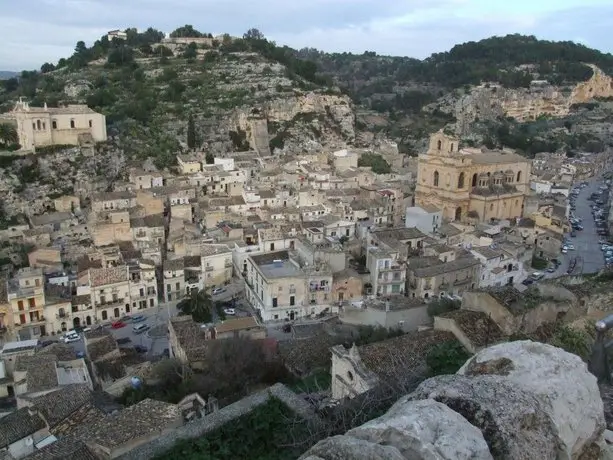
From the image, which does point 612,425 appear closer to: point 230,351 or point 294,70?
point 230,351

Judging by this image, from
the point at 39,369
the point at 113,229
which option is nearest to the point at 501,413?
the point at 39,369

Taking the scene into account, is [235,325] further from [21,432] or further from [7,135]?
[7,135]

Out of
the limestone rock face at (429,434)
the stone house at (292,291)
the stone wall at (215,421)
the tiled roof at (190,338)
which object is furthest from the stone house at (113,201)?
the limestone rock face at (429,434)

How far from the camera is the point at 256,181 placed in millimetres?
43688

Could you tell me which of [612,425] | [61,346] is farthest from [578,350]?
[61,346]

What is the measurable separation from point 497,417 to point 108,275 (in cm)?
2552

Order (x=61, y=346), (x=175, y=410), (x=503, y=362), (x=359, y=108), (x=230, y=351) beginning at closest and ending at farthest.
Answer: (x=503, y=362), (x=175, y=410), (x=230, y=351), (x=61, y=346), (x=359, y=108)

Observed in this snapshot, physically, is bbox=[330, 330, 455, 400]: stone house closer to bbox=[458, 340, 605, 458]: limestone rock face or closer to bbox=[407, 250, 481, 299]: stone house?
bbox=[458, 340, 605, 458]: limestone rock face

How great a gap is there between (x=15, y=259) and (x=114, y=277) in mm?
9647

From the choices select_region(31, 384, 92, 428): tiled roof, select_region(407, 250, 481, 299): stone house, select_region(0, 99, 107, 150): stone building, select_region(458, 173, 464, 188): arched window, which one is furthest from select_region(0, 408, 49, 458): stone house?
select_region(0, 99, 107, 150): stone building

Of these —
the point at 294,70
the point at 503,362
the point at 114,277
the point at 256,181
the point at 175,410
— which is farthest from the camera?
the point at 294,70

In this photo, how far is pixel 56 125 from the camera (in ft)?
152

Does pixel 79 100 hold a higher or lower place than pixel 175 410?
higher

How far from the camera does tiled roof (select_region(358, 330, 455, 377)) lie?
15150 millimetres
